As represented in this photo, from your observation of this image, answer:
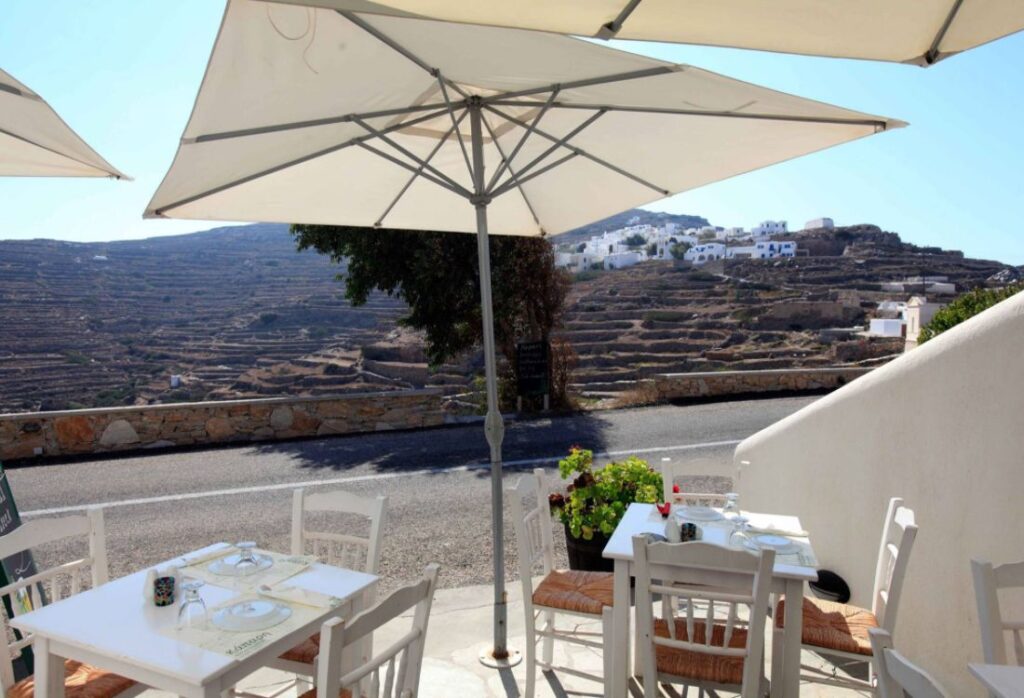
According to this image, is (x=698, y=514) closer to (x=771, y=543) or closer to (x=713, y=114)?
(x=771, y=543)

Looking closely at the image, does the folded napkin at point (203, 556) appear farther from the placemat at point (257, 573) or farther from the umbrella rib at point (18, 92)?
the umbrella rib at point (18, 92)

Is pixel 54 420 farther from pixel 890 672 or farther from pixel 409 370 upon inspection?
pixel 409 370

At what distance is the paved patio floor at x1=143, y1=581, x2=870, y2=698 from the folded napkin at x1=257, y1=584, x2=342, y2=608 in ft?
1.80

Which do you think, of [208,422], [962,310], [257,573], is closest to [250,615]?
[257,573]

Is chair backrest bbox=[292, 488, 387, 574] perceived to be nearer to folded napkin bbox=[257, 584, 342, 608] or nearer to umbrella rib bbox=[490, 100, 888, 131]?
folded napkin bbox=[257, 584, 342, 608]

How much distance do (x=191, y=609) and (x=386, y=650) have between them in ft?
2.47

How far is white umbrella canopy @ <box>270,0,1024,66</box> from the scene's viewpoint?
1.38 m

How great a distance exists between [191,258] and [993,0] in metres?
70.9

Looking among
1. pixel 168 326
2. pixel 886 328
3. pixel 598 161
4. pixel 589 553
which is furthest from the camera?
pixel 168 326

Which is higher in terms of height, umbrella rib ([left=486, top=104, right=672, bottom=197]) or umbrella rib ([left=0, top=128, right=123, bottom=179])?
umbrella rib ([left=486, top=104, right=672, bottom=197])

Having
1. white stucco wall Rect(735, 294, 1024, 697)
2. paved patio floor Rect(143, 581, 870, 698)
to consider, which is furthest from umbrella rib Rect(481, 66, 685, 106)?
paved patio floor Rect(143, 581, 870, 698)

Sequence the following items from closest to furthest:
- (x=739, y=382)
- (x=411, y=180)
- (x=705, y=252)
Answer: (x=411, y=180)
(x=739, y=382)
(x=705, y=252)

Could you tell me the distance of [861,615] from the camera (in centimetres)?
263

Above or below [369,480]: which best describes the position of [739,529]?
above
